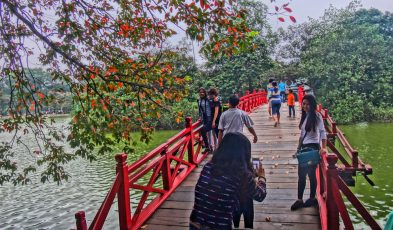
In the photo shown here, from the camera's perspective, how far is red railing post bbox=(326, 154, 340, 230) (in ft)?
14.4

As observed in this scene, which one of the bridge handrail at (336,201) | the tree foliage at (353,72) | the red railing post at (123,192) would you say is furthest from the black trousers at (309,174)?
the tree foliage at (353,72)

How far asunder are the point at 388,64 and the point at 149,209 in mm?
34233

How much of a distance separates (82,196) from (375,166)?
43.2ft

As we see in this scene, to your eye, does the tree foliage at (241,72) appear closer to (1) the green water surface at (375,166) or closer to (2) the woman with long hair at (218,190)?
(1) the green water surface at (375,166)

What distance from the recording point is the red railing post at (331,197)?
14.4 ft

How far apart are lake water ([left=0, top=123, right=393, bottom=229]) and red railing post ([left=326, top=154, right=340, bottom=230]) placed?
6819mm

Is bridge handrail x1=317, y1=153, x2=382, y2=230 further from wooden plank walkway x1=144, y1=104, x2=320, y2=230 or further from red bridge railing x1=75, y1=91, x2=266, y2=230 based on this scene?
red bridge railing x1=75, y1=91, x2=266, y2=230

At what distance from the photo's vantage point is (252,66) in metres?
37.4

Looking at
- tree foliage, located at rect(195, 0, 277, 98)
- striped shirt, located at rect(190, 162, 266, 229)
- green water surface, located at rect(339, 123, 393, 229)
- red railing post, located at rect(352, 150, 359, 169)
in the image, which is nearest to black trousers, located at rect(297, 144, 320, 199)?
striped shirt, located at rect(190, 162, 266, 229)

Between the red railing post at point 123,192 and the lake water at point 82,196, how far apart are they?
6738 mm

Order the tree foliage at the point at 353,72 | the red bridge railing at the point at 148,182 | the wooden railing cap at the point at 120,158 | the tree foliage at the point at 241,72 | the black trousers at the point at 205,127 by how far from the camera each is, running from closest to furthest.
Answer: the red bridge railing at the point at 148,182 < the wooden railing cap at the point at 120,158 < the black trousers at the point at 205,127 < the tree foliage at the point at 353,72 < the tree foliage at the point at 241,72

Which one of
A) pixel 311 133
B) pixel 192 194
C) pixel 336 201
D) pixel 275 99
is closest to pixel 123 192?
pixel 192 194

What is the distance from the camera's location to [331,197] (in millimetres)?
4449

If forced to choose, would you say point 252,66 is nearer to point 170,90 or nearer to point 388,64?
point 388,64
